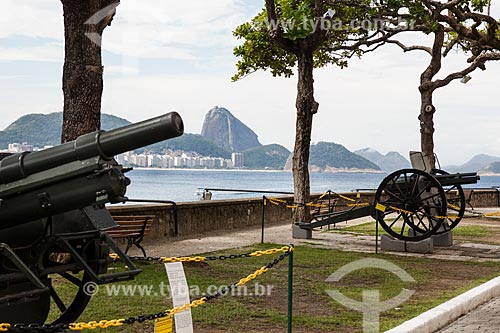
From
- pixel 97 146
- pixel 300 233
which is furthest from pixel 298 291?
pixel 300 233

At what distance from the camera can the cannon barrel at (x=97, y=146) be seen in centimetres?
541

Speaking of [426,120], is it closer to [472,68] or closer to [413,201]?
[472,68]

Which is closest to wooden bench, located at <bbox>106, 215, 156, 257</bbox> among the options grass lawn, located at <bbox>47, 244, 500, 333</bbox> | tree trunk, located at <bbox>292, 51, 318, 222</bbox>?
grass lawn, located at <bbox>47, 244, 500, 333</bbox>

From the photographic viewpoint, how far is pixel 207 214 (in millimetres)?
19266

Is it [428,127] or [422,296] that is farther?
[428,127]

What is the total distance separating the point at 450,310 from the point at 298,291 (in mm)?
2314

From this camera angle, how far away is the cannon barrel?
5.41 metres

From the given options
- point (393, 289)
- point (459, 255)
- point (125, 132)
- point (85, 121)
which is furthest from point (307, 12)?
point (125, 132)

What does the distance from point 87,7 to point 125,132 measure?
23.5 feet

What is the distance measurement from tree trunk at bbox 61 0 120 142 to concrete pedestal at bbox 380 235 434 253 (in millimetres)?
6920

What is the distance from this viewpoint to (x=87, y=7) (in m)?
12.1

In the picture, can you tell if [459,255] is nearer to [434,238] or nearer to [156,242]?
[434,238]

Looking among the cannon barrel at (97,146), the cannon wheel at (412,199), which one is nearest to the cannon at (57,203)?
the cannon barrel at (97,146)

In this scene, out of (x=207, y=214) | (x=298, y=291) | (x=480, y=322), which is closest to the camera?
(x=480, y=322)
